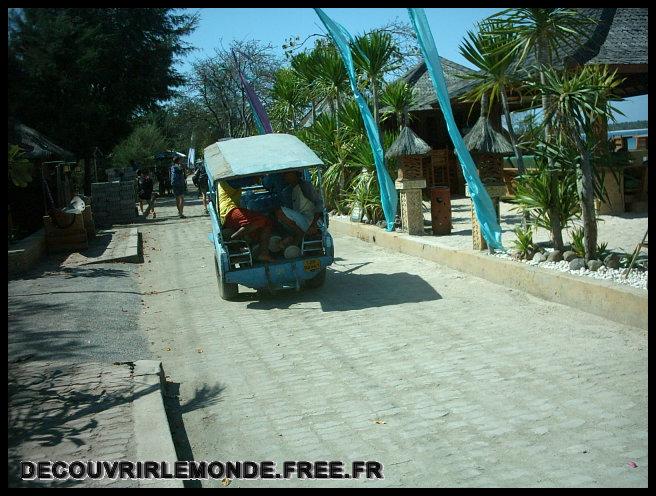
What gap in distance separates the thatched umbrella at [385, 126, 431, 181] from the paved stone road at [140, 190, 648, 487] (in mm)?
3920

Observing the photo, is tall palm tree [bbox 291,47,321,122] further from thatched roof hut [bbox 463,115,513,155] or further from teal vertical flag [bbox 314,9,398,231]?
thatched roof hut [bbox 463,115,513,155]

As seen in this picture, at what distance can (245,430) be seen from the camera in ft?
17.5

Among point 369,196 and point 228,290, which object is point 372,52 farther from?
point 228,290

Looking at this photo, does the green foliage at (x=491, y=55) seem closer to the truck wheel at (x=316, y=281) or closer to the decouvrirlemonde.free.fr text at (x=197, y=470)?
the truck wheel at (x=316, y=281)

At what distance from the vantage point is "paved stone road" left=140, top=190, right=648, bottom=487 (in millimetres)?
4578

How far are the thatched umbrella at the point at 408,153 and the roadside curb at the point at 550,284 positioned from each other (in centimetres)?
145

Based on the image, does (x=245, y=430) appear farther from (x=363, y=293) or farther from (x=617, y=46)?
(x=617, y=46)

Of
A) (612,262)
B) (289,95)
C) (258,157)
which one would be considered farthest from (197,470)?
(289,95)

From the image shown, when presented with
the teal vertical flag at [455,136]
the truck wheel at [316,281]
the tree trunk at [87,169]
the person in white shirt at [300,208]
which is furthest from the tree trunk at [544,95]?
the tree trunk at [87,169]

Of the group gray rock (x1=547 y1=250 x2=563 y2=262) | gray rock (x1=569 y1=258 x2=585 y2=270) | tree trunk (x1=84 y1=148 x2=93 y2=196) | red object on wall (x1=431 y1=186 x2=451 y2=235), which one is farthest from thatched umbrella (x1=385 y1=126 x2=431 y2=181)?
tree trunk (x1=84 y1=148 x2=93 y2=196)

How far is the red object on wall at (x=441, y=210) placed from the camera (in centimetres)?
1350

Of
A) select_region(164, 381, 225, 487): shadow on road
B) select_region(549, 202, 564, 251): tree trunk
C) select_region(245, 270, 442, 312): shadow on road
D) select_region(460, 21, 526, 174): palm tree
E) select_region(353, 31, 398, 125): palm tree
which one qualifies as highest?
select_region(353, 31, 398, 125): palm tree

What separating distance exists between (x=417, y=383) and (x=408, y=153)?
8020mm

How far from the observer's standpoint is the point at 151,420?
517cm
